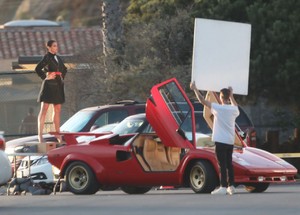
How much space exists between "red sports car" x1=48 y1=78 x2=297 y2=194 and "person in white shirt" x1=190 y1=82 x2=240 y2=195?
0.44 meters

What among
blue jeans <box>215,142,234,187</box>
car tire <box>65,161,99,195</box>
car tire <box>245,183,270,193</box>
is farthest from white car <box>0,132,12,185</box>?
car tire <box>245,183,270,193</box>

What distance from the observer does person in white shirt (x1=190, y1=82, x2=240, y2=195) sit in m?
18.8

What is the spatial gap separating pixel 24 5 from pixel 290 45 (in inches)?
2158

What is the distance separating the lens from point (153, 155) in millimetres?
19922

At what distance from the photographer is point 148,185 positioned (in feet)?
66.0

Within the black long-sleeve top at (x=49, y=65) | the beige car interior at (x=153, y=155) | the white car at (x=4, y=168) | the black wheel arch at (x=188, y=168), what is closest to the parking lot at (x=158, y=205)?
the white car at (x=4, y=168)

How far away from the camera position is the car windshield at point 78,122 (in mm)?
25219

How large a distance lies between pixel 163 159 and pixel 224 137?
56.9 inches

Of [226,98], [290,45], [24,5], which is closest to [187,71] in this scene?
[290,45]

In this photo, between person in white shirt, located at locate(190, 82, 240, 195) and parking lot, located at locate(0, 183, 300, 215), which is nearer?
parking lot, located at locate(0, 183, 300, 215)

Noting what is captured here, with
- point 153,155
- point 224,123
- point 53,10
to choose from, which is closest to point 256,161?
point 224,123

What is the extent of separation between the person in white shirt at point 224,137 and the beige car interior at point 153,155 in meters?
1.10

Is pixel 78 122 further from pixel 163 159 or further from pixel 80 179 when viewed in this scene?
pixel 163 159

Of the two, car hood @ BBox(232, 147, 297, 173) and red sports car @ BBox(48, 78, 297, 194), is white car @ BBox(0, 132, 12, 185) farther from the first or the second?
car hood @ BBox(232, 147, 297, 173)
